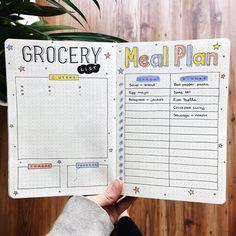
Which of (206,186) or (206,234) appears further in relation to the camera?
(206,234)

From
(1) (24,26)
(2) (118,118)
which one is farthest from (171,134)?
(1) (24,26)

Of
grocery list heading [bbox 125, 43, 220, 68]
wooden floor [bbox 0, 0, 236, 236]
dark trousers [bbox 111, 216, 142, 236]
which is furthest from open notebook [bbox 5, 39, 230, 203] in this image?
wooden floor [bbox 0, 0, 236, 236]

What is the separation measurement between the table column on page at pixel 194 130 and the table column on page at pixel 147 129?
2 cm

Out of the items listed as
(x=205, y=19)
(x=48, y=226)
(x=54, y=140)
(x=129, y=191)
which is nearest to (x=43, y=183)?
(x=54, y=140)

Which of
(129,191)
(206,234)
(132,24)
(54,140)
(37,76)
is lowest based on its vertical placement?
(206,234)

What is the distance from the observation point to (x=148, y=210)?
1.42 metres

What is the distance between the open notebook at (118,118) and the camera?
2.60 ft

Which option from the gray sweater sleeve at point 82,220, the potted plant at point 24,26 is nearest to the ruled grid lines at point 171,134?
the gray sweater sleeve at point 82,220

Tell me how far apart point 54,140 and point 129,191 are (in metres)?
0.24

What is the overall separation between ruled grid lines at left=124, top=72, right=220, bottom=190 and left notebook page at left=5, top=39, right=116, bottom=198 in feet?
0.18

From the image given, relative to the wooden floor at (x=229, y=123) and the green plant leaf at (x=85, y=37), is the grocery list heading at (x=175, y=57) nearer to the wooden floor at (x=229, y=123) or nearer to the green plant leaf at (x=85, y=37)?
the green plant leaf at (x=85, y=37)

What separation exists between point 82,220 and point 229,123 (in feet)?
→ 2.81

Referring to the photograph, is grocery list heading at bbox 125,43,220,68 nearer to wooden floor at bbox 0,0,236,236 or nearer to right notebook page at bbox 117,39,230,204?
right notebook page at bbox 117,39,230,204

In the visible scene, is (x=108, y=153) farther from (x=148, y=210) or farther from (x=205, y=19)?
(x=205, y=19)
